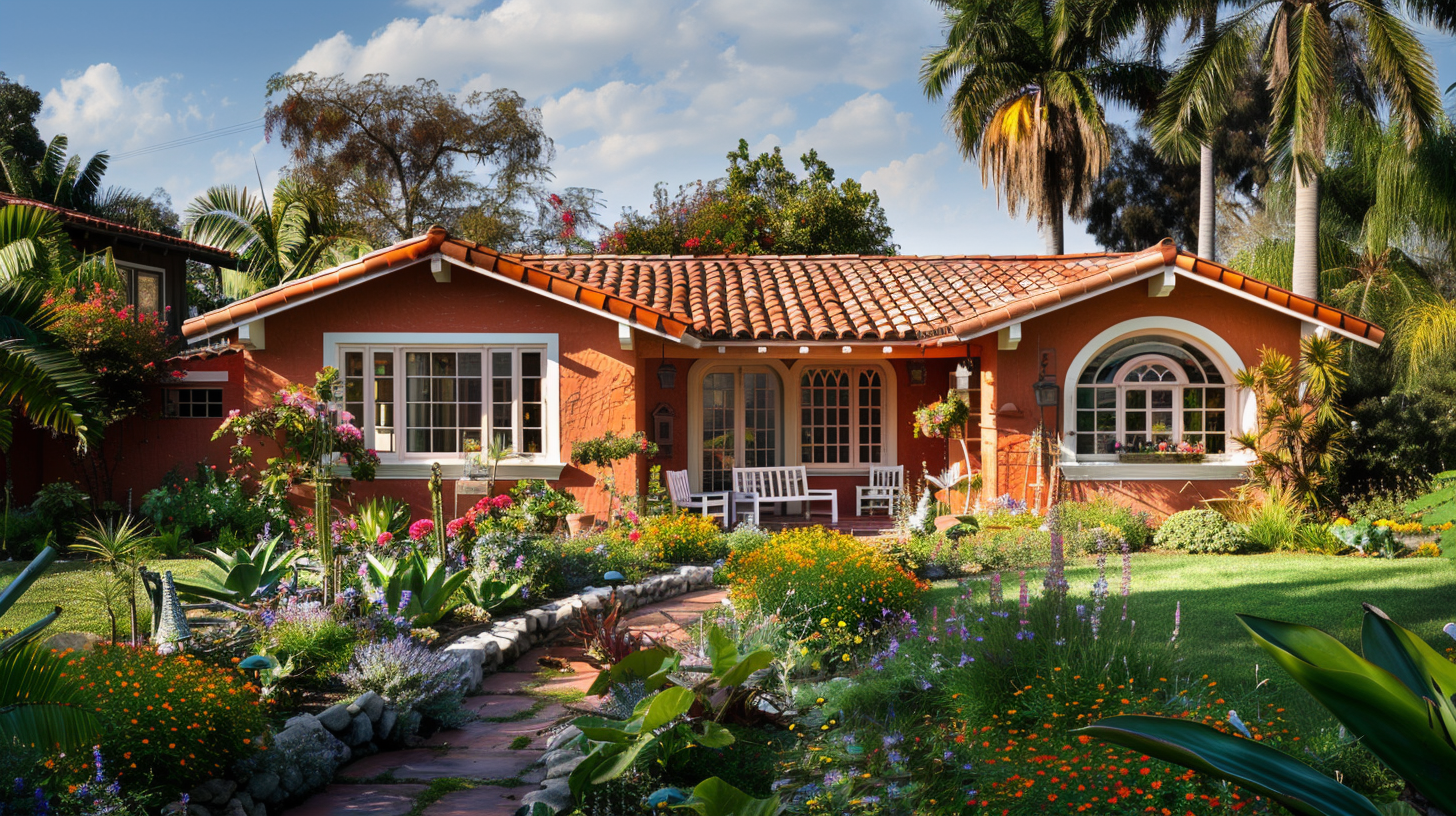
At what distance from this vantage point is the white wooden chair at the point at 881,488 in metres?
13.1

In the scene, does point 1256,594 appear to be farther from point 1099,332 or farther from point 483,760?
point 483,760

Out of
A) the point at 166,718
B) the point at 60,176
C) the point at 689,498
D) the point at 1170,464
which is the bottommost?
the point at 166,718

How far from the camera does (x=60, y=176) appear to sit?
64.2 feet

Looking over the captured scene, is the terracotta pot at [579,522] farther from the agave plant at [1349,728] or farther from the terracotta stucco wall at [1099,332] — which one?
the agave plant at [1349,728]

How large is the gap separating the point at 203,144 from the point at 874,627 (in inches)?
1303

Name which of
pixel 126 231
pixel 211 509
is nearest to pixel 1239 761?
pixel 211 509

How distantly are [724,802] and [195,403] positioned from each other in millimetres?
10922

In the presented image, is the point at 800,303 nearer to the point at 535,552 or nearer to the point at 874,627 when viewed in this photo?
the point at 535,552

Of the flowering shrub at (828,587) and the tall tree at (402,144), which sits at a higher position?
the tall tree at (402,144)

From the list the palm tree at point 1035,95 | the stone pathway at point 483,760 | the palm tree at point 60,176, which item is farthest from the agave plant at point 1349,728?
the palm tree at point 60,176

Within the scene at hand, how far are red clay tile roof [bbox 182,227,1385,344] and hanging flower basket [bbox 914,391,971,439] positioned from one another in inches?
39.3

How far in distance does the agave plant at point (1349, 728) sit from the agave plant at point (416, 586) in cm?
521

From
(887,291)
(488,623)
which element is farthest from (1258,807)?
(887,291)

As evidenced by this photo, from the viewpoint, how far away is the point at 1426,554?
32.0 ft
